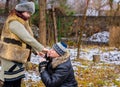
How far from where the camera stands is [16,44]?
4.66 meters

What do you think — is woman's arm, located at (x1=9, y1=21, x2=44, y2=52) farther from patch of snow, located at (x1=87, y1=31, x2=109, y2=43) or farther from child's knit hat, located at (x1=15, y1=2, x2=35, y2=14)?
patch of snow, located at (x1=87, y1=31, x2=109, y2=43)

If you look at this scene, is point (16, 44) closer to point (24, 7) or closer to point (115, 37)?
point (24, 7)

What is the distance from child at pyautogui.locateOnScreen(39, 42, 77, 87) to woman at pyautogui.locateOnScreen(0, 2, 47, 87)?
0.50 m

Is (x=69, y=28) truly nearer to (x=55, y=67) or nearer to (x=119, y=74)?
(x=119, y=74)

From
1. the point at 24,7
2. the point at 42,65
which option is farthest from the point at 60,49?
the point at 24,7

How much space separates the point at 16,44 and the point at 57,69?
855mm

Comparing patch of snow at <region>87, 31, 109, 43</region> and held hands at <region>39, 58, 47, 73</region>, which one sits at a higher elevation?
held hands at <region>39, 58, 47, 73</region>

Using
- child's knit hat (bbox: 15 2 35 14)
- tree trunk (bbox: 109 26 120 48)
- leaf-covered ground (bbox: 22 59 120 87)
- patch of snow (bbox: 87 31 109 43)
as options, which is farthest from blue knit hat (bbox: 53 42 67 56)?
patch of snow (bbox: 87 31 109 43)

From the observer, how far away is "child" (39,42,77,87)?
4012mm

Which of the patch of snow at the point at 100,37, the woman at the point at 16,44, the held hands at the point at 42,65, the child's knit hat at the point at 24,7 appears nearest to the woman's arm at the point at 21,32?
the woman at the point at 16,44

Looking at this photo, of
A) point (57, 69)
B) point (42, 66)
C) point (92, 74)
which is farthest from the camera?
point (92, 74)

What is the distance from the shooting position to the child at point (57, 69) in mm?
4012

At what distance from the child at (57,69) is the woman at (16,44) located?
0.50 metres

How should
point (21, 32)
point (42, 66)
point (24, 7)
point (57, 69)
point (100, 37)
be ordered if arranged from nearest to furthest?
point (57, 69) → point (42, 66) → point (21, 32) → point (24, 7) → point (100, 37)
